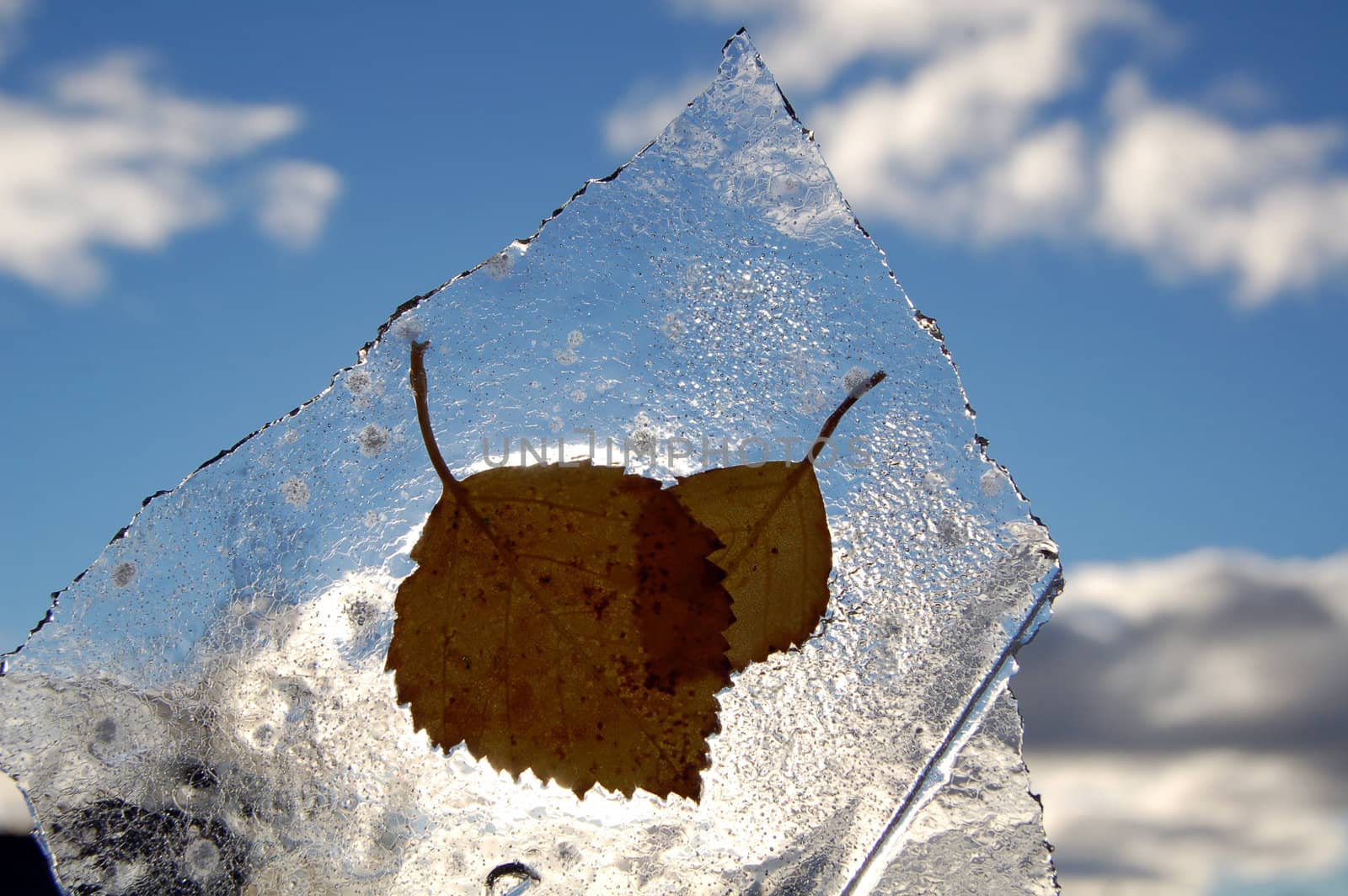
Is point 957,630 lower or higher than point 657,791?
higher

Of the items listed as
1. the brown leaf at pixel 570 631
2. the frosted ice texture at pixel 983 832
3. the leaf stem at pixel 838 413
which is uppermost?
the leaf stem at pixel 838 413

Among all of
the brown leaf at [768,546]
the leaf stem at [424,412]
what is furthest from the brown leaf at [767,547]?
the leaf stem at [424,412]

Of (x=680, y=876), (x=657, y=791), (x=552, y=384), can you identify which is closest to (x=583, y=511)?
(x=552, y=384)

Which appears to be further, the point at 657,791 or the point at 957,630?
the point at 957,630

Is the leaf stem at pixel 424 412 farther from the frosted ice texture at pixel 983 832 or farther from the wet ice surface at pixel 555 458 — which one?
the frosted ice texture at pixel 983 832

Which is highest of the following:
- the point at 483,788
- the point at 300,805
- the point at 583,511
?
the point at 583,511

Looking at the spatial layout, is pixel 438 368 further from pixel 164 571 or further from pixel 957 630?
pixel 957 630
